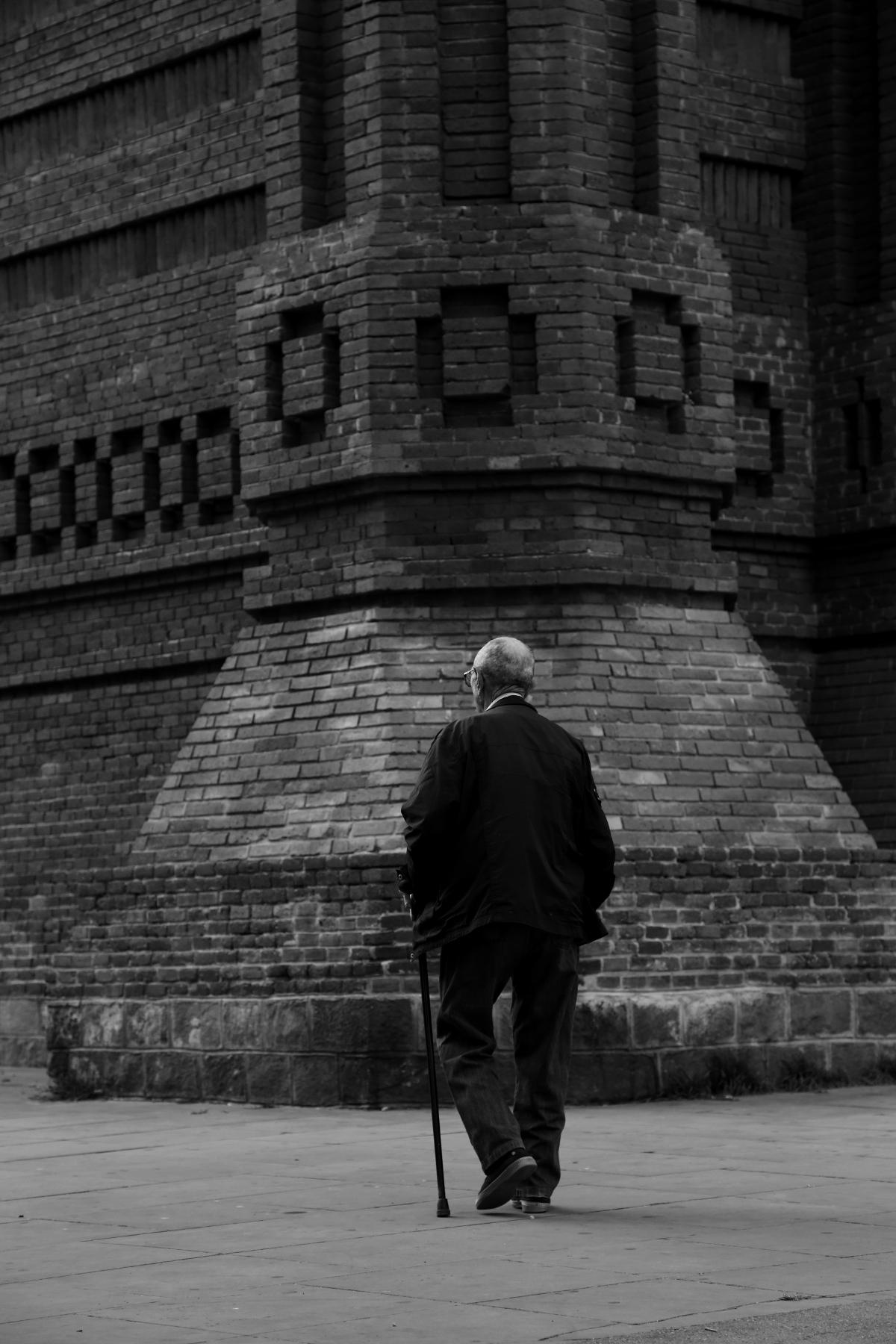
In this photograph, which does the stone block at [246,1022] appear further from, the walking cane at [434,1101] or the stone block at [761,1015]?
the walking cane at [434,1101]

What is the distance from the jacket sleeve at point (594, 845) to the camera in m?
6.85

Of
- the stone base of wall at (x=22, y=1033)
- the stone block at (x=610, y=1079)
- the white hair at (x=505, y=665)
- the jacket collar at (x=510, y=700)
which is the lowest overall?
the stone block at (x=610, y=1079)

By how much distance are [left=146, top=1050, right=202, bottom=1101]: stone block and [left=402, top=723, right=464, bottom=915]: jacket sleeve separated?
4.32 m

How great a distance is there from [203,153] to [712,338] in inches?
157

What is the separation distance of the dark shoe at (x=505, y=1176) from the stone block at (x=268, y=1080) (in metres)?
3.93

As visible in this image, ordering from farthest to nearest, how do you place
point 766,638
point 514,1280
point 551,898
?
1. point 766,638
2. point 551,898
3. point 514,1280

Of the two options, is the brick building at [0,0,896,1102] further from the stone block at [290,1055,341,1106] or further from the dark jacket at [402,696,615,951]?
the dark jacket at [402,696,615,951]

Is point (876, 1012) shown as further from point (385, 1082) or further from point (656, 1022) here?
point (385, 1082)

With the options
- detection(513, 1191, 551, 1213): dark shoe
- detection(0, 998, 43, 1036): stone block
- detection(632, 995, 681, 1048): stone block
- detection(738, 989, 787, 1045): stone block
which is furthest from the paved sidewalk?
detection(0, 998, 43, 1036): stone block

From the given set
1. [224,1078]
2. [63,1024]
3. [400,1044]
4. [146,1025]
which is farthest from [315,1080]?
[63,1024]

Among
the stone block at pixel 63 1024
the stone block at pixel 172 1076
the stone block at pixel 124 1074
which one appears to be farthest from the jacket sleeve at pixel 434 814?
the stone block at pixel 63 1024

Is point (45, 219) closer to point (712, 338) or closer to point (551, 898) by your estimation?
point (712, 338)

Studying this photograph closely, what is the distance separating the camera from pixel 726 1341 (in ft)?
14.8

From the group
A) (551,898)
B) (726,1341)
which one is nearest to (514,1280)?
(726,1341)
